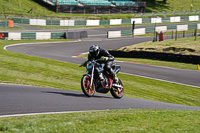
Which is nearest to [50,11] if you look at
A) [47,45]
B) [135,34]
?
[135,34]

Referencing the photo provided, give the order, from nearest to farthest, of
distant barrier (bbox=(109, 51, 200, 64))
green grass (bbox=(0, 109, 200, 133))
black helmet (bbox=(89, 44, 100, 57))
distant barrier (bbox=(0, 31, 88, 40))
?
green grass (bbox=(0, 109, 200, 133))
black helmet (bbox=(89, 44, 100, 57))
distant barrier (bbox=(109, 51, 200, 64))
distant barrier (bbox=(0, 31, 88, 40))

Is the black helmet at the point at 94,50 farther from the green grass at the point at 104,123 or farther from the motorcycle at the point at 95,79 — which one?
the green grass at the point at 104,123

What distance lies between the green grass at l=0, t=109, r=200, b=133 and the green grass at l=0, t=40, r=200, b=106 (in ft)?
25.5

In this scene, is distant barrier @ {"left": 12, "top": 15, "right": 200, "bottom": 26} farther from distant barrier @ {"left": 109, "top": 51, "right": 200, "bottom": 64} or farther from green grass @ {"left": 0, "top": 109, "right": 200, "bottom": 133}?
green grass @ {"left": 0, "top": 109, "right": 200, "bottom": 133}

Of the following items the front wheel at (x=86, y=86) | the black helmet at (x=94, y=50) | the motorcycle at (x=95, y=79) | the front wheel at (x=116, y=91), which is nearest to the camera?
the front wheel at (x=86, y=86)

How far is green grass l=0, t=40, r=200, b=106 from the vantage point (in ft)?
53.9

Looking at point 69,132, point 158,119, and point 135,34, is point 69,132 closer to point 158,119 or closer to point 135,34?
point 158,119

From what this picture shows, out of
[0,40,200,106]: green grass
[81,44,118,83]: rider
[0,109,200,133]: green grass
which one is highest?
[81,44,118,83]: rider

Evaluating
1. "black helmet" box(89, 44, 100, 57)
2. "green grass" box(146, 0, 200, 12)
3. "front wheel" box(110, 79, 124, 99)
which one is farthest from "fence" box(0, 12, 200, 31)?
"black helmet" box(89, 44, 100, 57)

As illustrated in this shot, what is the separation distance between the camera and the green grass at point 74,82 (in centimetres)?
1641

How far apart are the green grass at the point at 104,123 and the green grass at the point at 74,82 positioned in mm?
7786

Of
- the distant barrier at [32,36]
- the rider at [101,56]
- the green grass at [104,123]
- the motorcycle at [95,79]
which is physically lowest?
the green grass at [104,123]

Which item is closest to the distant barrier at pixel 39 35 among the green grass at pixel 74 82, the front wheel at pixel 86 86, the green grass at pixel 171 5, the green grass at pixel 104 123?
the green grass at pixel 74 82

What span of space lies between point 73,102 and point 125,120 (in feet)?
10.3
